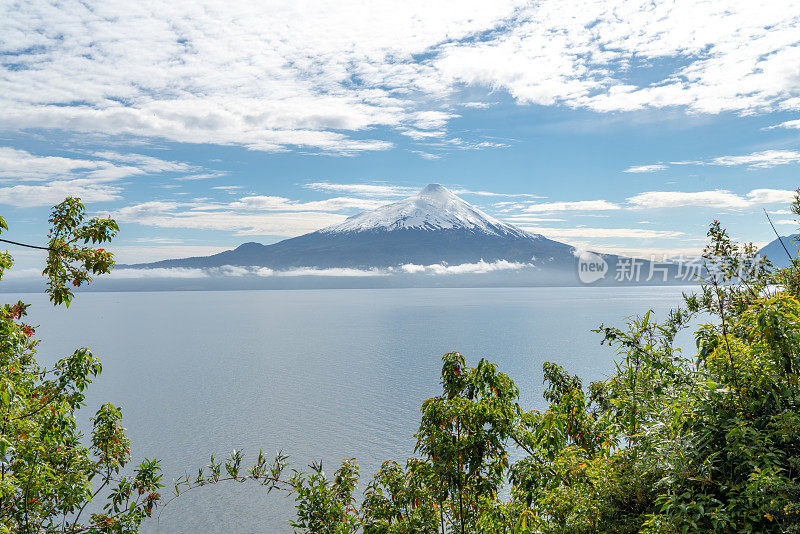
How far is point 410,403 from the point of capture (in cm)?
5325

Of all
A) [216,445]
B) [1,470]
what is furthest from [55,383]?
[216,445]

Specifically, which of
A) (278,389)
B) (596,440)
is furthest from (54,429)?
(278,389)

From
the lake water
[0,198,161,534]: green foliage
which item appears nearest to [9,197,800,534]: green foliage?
[0,198,161,534]: green foliage

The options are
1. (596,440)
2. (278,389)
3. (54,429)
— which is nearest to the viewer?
(54,429)

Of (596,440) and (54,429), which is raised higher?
(54,429)

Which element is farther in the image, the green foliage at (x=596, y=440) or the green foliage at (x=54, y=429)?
the green foliage at (x=54, y=429)

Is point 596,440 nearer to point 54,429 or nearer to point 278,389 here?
point 54,429

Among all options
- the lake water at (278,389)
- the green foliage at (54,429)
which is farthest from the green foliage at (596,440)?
the lake water at (278,389)

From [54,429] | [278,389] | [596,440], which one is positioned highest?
[54,429]

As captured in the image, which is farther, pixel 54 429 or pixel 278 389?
pixel 278 389

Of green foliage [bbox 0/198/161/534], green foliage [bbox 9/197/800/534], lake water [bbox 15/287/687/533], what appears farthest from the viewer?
lake water [bbox 15/287/687/533]

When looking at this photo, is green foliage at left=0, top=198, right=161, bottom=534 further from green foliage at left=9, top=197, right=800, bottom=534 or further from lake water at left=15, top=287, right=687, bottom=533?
lake water at left=15, top=287, right=687, bottom=533

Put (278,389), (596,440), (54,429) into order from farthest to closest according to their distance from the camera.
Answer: (278,389) → (596,440) → (54,429)

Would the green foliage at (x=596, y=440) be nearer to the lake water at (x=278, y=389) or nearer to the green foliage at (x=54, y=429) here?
the green foliage at (x=54, y=429)
